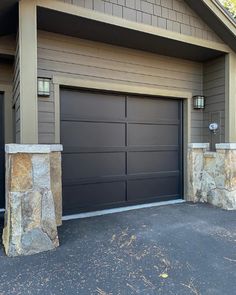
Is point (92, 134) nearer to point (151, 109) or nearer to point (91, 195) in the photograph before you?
point (91, 195)

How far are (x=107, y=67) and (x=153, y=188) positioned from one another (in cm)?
237

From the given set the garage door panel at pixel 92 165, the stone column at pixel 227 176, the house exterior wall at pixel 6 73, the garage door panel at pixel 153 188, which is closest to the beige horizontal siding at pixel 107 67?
the garage door panel at pixel 92 165

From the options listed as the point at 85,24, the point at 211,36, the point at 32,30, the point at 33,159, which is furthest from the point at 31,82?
the point at 211,36

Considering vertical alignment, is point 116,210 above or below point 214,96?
below

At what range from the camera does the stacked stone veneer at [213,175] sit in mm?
4441

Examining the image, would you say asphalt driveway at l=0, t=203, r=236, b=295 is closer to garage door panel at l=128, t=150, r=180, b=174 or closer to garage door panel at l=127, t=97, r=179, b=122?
garage door panel at l=128, t=150, r=180, b=174

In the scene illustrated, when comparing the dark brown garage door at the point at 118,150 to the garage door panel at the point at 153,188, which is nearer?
the dark brown garage door at the point at 118,150

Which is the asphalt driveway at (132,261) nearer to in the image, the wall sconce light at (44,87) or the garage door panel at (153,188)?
the garage door panel at (153,188)

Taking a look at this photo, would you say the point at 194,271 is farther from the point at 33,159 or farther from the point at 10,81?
the point at 10,81

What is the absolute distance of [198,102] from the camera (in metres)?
4.90

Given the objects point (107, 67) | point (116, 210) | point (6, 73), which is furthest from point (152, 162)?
point (6, 73)

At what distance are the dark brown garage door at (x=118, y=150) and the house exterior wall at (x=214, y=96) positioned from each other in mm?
560

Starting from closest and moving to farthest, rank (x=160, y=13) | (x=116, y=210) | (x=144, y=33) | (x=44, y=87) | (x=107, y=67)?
(x=44, y=87), (x=144, y=33), (x=160, y=13), (x=107, y=67), (x=116, y=210)

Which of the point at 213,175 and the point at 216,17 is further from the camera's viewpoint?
the point at 213,175
